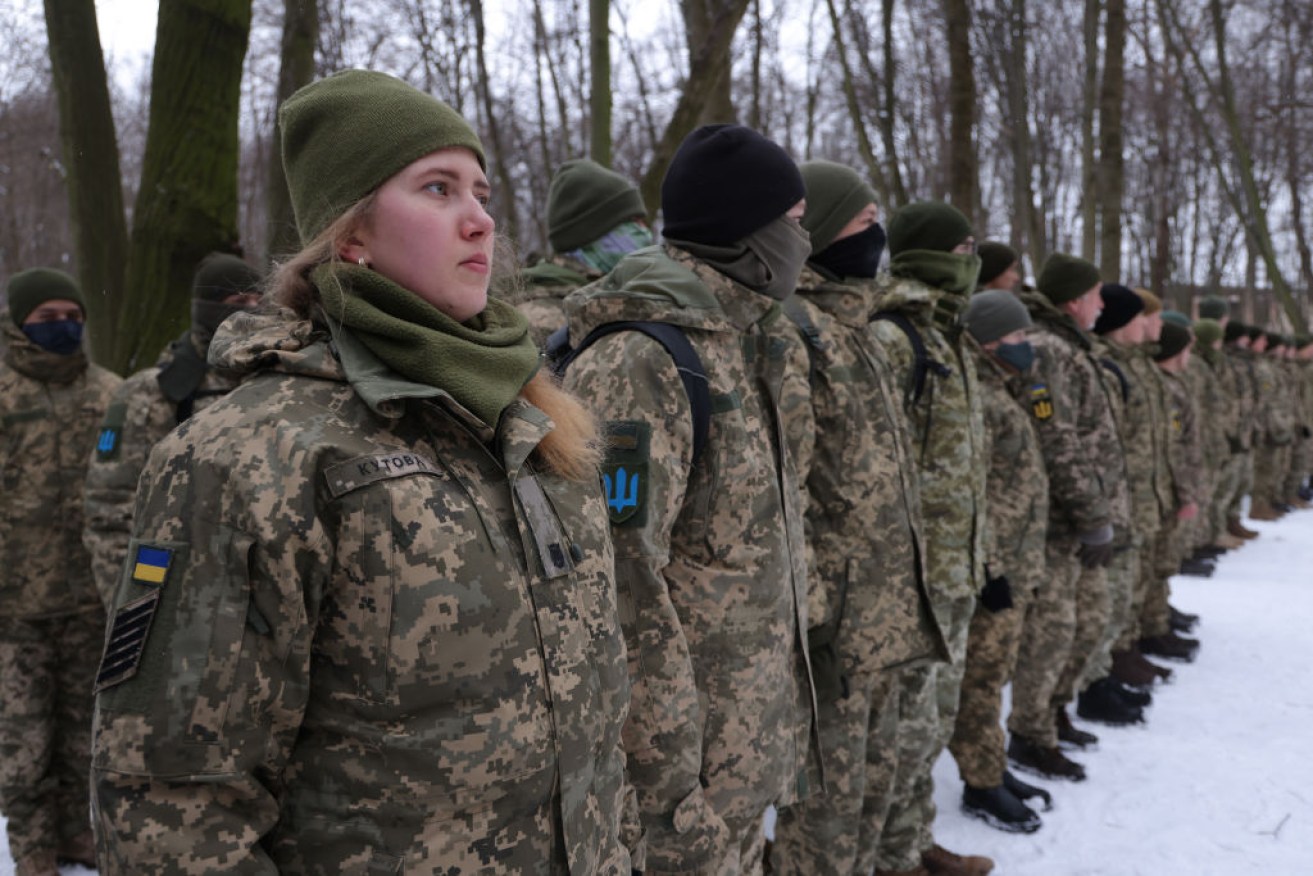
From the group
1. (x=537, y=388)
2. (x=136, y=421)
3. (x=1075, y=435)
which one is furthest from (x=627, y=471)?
(x=1075, y=435)

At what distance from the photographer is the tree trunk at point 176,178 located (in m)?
4.84

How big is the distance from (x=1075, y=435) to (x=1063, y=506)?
1.14 feet

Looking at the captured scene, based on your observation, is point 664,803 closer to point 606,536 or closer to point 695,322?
point 606,536

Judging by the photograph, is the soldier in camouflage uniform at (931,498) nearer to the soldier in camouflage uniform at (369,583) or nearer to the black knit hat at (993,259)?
the black knit hat at (993,259)

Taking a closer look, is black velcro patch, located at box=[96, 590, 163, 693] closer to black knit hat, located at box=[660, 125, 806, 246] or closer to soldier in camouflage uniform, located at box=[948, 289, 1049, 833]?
black knit hat, located at box=[660, 125, 806, 246]

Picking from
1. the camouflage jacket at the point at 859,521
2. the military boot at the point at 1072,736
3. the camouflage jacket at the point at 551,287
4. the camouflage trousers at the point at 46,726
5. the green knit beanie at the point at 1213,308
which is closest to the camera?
the camouflage jacket at the point at 859,521

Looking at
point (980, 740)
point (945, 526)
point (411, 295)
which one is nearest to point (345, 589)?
point (411, 295)

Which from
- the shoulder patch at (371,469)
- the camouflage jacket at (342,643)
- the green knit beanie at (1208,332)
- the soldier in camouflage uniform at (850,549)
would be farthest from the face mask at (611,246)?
the green knit beanie at (1208,332)

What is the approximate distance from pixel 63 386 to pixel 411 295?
3374 mm

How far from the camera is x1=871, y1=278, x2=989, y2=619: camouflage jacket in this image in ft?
11.8

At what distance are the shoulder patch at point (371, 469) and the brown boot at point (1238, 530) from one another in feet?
41.5

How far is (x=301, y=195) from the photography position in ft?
4.87

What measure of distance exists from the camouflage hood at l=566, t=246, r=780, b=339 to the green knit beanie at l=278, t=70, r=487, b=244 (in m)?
0.77

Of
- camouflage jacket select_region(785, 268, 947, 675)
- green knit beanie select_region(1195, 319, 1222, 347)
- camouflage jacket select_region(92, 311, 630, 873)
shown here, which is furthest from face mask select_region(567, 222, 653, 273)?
green knit beanie select_region(1195, 319, 1222, 347)
